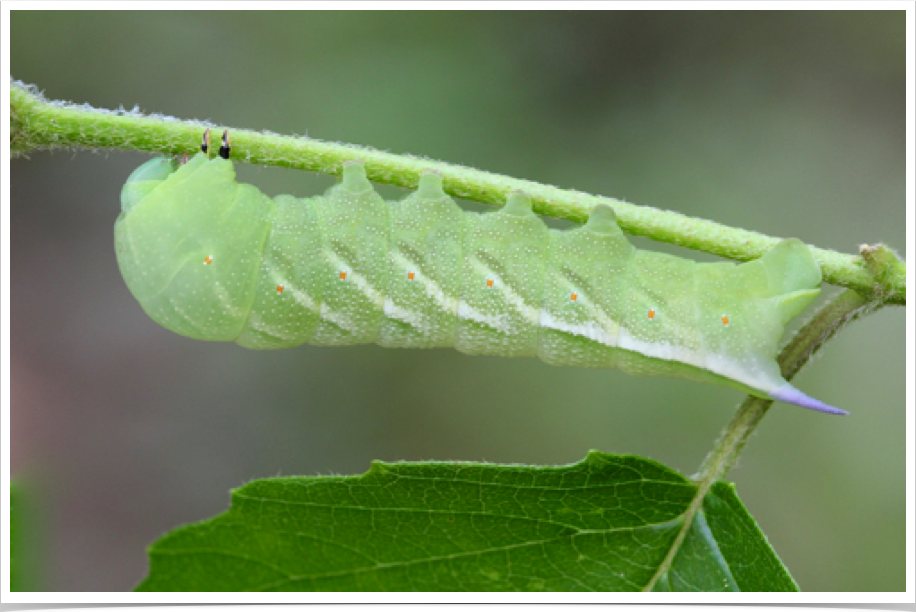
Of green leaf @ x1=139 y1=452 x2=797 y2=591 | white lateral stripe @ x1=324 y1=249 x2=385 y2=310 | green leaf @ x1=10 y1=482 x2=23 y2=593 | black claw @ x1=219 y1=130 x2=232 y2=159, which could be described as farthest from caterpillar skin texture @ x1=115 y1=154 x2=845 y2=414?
green leaf @ x1=10 y1=482 x2=23 y2=593

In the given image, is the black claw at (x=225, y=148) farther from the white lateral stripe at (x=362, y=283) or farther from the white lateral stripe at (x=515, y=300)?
the white lateral stripe at (x=515, y=300)

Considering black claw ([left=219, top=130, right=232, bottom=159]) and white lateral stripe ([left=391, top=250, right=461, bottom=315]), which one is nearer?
black claw ([left=219, top=130, right=232, bottom=159])

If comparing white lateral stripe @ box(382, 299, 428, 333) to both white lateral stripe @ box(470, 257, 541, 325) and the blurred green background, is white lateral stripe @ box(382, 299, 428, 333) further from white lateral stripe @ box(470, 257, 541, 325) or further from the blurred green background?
the blurred green background

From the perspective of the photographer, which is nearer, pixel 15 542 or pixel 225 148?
pixel 15 542

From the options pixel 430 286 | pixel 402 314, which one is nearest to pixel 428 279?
pixel 430 286

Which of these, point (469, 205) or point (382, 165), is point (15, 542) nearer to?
point (382, 165)

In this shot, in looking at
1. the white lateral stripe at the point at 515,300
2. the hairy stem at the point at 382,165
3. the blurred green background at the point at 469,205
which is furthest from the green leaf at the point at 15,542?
the blurred green background at the point at 469,205
